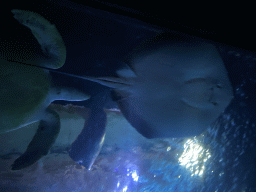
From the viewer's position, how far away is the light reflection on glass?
2500 mm

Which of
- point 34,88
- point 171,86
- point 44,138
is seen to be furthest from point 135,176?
point 34,88

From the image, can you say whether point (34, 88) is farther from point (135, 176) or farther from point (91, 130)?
point (135, 176)

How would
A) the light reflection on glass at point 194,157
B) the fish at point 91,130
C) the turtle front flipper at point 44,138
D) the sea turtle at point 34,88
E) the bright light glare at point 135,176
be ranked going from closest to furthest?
the sea turtle at point 34,88 < the turtle front flipper at point 44,138 < the fish at point 91,130 < the light reflection on glass at point 194,157 < the bright light glare at point 135,176

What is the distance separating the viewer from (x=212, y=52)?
1.24 m

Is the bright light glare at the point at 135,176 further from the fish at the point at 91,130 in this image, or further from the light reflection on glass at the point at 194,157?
the fish at the point at 91,130

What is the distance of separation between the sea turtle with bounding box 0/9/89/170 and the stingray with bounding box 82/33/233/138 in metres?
0.47

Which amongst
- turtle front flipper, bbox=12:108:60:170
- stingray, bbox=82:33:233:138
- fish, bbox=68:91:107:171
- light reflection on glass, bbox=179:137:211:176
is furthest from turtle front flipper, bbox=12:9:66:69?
light reflection on glass, bbox=179:137:211:176

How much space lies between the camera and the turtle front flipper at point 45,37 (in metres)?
1.04

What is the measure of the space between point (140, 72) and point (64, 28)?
32.4 inches

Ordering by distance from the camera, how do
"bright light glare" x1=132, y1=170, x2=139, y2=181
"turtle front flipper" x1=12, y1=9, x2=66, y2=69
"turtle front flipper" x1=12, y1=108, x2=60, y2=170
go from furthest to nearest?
"bright light glare" x1=132, y1=170, x2=139, y2=181
"turtle front flipper" x1=12, y1=108, x2=60, y2=170
"turtle front flipper" x1=12, y1=9, x2=66, y2=69

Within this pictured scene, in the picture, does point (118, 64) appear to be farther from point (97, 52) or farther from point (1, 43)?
point (1, 43)

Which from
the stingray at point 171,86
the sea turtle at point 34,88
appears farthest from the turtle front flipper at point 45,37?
the stingray at point 171,86

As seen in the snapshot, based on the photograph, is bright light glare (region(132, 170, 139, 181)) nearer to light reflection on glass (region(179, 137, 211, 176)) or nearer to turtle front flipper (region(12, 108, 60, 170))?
light reflection on glass (region(179, 137, 211, 176))

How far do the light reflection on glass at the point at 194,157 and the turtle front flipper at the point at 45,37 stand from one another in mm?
2227
